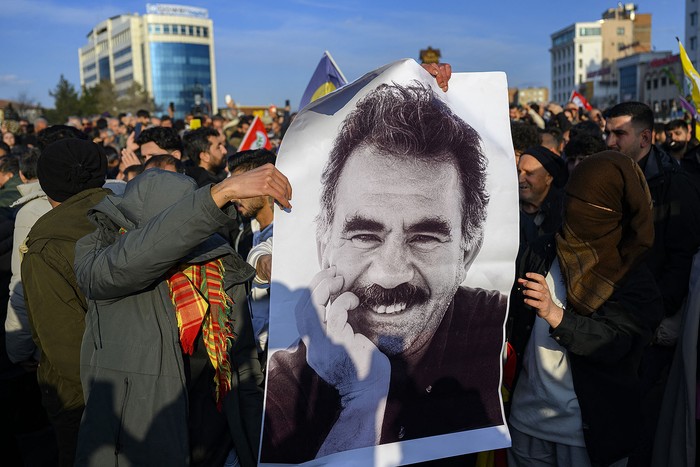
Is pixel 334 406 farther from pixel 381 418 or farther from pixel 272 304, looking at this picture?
pixel 272 304

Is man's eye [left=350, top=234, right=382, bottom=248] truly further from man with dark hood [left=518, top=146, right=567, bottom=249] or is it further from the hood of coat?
man with dark hood [left=518, top=146, right=567, bottom=249]

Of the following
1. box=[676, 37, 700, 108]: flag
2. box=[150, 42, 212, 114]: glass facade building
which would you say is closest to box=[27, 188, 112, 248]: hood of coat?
box=[676, 37, 700, 108]: flag

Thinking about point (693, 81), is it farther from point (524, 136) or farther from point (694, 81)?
point (524, 136)

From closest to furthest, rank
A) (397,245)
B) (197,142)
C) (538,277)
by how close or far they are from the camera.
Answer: (397,245)
(538,277)
(197,142)

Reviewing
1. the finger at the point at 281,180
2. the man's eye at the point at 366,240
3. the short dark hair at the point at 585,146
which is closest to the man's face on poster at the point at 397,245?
the man's eye at the point at 366,240

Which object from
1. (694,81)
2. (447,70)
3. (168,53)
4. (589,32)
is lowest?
(447,70)

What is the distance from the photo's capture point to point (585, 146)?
5.19 metres

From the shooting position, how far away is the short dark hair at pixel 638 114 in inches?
177

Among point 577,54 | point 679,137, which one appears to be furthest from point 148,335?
point 577,54

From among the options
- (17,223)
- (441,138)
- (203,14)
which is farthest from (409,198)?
(203,14)

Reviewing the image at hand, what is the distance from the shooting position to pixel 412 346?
2188mm

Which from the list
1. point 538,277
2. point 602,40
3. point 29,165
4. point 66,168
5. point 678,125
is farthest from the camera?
point 602,40

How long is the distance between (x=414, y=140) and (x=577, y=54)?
148356 millimetres

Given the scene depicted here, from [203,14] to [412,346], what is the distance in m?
139
